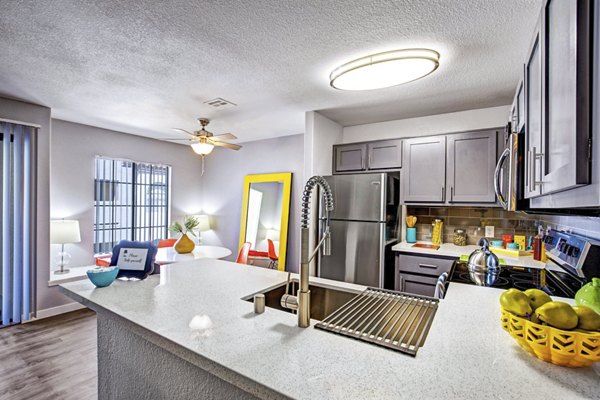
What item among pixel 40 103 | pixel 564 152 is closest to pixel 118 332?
pixel 564 152

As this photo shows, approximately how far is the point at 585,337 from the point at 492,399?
1.00ft

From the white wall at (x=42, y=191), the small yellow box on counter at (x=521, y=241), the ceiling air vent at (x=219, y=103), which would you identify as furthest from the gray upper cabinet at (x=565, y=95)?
the white wall at (x=42, y=191)

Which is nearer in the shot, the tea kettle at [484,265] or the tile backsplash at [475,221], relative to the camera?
the tea kettle at [484,265]

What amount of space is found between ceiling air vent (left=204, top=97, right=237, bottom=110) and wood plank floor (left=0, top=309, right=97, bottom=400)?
2.65m

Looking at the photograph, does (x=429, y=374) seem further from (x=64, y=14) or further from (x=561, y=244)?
(x=64, y=14)

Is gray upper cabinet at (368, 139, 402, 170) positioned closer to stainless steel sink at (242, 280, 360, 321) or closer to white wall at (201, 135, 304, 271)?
A: white wall at (201, 135, 304, 271)

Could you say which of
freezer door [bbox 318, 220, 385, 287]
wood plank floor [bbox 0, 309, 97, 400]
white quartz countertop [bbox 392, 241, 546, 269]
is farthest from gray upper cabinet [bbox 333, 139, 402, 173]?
wood plank floor [bbox 0, 309, 97, 400]

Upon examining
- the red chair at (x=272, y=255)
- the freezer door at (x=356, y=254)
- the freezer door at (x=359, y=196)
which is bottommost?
the red chair at (x=272, y=255)

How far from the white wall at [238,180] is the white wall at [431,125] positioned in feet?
3.45

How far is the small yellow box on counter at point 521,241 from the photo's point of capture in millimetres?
2848

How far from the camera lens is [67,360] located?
8.43ft

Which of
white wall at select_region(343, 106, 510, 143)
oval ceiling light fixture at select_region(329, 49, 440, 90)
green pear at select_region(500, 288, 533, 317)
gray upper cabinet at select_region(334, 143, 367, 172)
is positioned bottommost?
green pear at select_region(500, 288, 533, 317)

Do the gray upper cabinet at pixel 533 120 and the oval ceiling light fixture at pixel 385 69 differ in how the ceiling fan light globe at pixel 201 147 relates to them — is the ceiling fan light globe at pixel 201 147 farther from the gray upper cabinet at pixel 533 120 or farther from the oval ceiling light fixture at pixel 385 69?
the gray upper cabinet at pixel 533 120

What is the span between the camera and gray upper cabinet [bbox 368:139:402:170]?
3343mm
